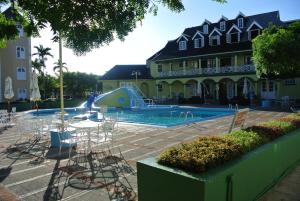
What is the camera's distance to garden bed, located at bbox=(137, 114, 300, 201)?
379cm

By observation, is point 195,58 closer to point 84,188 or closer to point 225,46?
point 225,46

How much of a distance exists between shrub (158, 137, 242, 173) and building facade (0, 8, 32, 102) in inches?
1345

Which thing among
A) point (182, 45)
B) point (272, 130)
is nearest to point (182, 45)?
point (182, 45)

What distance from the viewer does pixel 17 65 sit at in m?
34.6

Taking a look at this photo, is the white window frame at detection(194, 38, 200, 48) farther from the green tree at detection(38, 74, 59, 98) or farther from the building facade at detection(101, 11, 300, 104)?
the green tree at detection(38, 74, 59, 98)

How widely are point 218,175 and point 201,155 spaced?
1.55 ft

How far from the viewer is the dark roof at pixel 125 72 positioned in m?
42.6

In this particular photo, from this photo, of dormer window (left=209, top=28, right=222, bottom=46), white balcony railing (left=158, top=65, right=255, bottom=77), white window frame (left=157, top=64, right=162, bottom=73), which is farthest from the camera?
white window frame (left=157, top=64, right=162, bottom=73)

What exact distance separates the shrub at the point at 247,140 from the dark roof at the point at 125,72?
36.3 metres

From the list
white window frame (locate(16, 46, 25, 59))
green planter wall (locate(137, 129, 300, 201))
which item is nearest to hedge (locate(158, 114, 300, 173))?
green planter wall (locate(137, 129, 300, 201))

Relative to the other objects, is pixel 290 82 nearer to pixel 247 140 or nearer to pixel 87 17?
pixel 247 140

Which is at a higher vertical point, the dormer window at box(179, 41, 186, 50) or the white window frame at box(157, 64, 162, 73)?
the dormer window at box(179, 41, 186, 50)

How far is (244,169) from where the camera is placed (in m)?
4.67

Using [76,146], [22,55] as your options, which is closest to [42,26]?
[76,146]
